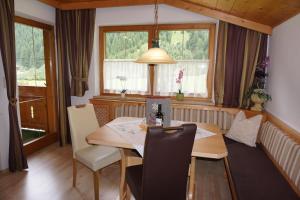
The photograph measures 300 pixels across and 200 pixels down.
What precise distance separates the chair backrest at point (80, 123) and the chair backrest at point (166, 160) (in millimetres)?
1246

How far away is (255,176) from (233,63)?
1811 mm

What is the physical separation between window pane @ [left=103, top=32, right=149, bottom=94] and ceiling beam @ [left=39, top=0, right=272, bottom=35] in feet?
1.82

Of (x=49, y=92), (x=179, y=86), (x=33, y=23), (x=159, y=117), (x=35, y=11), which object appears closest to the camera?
(x=159, y=117)

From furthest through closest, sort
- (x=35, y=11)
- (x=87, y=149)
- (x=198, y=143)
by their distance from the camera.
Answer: (x=35, y=11) < (x=87, y=149) < (x=198, y=143)

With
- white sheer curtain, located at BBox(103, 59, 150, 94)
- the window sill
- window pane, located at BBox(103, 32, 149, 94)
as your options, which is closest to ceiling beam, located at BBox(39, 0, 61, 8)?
window pane, located at BBox(103, 32, 149, 94)

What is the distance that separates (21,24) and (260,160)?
12.2 feet

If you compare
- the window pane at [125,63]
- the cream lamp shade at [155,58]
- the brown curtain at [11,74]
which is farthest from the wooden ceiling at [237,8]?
the cream lamp shade at [155,58]

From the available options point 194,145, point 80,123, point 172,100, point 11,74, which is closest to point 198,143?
point 194,145

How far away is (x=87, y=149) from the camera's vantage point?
254 centimetres

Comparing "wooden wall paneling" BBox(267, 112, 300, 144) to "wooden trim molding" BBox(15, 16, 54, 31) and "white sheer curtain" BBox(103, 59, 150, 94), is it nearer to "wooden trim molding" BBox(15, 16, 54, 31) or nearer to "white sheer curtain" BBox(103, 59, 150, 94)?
"white sheer curtain" BBox(103, 59, 150, 94)

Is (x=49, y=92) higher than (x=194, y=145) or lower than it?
higher

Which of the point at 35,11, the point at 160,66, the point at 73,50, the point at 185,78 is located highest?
the point at 35,11

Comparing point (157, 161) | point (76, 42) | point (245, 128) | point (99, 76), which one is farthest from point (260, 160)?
point (76, 42)

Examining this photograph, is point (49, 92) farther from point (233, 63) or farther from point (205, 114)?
point (233, 63)
